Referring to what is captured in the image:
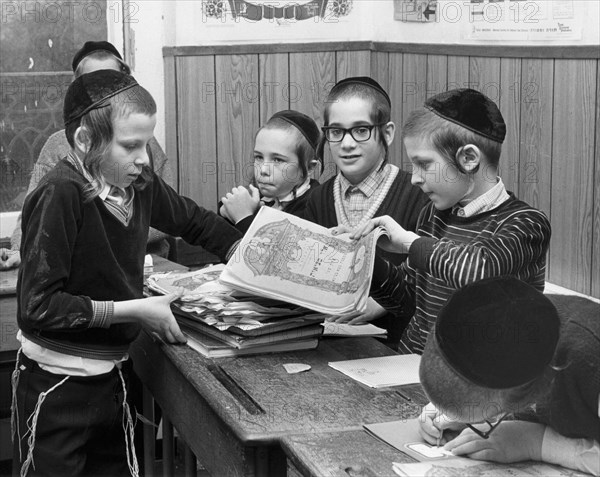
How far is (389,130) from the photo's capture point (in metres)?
2.99

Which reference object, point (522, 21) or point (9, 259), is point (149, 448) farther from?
point (522, 21)

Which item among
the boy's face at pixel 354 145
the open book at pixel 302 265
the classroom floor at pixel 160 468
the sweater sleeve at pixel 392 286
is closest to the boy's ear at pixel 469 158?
the open book at pixel 302 265

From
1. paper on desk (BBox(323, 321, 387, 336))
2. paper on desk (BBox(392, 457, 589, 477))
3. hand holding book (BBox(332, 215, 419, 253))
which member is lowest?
paper on desk (BBox(323, 321, 387, 336))

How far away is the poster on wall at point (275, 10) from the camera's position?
15.2 ft

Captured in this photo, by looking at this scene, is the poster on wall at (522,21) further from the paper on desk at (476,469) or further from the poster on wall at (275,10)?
the paper on desk at (476,469)

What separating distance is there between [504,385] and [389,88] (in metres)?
3.38

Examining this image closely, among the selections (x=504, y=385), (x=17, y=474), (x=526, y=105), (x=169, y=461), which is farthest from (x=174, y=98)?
(x=504, y=385)

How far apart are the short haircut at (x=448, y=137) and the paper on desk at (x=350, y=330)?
21.8 inches

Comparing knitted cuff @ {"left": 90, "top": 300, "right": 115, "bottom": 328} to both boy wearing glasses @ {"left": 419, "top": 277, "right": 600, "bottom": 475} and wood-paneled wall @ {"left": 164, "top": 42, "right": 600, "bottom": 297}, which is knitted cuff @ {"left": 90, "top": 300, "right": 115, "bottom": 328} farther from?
wood-paneled wall @ {"left": 164, "top": 42, "right": 600, "bottom": 297}

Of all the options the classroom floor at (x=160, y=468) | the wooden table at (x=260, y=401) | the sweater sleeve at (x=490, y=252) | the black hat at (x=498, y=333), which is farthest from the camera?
the classroom floor at (x=160, y=468)

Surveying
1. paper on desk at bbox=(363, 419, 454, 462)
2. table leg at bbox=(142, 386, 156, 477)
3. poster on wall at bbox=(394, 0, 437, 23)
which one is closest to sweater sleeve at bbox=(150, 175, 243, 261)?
table leg at bbox=(142, 386, 156, 477)

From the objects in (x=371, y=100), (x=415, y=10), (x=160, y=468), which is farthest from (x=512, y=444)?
(x=415, y=10)

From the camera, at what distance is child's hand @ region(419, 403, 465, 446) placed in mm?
1806

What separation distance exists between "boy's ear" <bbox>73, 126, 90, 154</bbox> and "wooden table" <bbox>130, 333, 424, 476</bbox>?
21.1 inches
